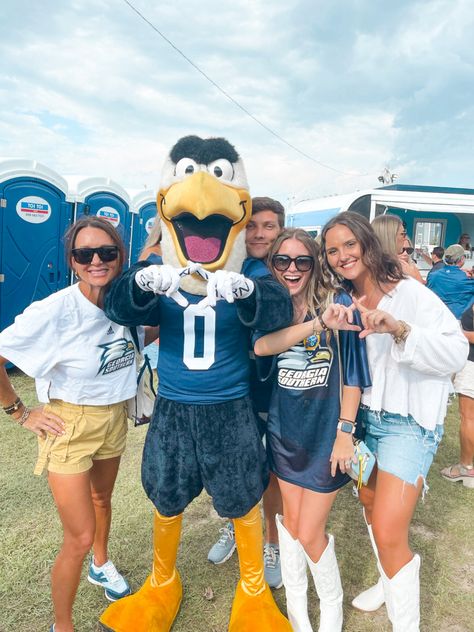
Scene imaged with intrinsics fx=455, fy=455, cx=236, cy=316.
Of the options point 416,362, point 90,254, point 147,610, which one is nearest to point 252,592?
point 147,610

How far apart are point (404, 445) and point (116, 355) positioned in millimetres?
1219

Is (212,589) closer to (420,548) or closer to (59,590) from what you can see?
(59,590)

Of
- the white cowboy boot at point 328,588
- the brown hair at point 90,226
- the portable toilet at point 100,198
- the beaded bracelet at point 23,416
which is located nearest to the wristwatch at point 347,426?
the white cowboy boot at point 328,588

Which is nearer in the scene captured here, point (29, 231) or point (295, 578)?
point (295, 578)

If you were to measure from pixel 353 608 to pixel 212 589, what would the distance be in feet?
2.28

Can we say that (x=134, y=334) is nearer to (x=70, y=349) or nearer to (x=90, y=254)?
(x=70, y=349)

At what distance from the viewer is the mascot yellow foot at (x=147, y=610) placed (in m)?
1.92

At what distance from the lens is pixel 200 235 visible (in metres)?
1.82

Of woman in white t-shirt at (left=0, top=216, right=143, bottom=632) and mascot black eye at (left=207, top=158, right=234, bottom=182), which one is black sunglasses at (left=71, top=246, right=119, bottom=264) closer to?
woman in white t-shirt at (left=0, top=216, right=143, bottom=632)

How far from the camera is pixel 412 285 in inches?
72.7

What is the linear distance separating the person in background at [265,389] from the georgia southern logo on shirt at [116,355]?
57cm

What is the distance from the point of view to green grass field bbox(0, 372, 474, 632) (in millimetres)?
2121

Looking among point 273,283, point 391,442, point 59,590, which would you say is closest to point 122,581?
point 59,590

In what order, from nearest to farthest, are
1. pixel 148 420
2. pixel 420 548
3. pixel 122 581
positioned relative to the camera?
pixel 148 420 → pixel 122 581 → pixel 420 548
